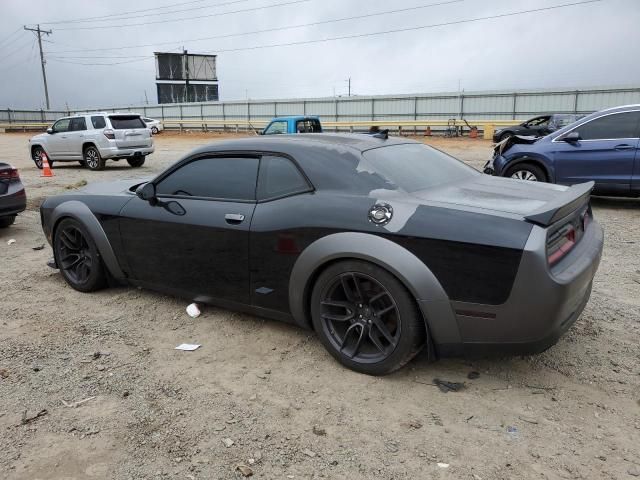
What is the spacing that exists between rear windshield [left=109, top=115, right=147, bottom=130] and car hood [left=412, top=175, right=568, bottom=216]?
14563mm

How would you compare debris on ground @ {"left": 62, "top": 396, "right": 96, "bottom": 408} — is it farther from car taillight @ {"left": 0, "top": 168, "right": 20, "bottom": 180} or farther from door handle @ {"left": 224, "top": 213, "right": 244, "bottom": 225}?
car taillight @ {"left": 0, "top": 168, "right": 20, "bottom": 180}

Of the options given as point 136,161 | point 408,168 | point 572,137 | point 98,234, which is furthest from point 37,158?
point 408,168

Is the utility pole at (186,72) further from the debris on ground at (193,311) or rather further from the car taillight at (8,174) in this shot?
the debris on ground at (193,311)

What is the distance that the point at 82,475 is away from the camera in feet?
8.28

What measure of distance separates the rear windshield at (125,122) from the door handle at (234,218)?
13947 millimetres

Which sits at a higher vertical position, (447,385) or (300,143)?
(300,143)

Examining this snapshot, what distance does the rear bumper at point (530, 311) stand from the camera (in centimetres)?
274

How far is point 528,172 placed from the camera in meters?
9.20

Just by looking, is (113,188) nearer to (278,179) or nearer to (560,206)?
(278,179)

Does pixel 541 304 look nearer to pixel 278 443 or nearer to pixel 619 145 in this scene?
pixel 278 443

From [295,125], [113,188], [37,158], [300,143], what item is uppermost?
[295,125]

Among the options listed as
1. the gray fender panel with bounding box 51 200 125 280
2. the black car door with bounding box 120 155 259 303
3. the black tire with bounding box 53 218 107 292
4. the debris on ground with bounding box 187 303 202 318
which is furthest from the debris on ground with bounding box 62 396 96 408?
the black tire with bounding box 53 218 107 292

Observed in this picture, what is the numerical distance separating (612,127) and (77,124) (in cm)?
1481

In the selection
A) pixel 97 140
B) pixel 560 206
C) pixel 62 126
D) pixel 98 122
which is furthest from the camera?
pixel 62 126
